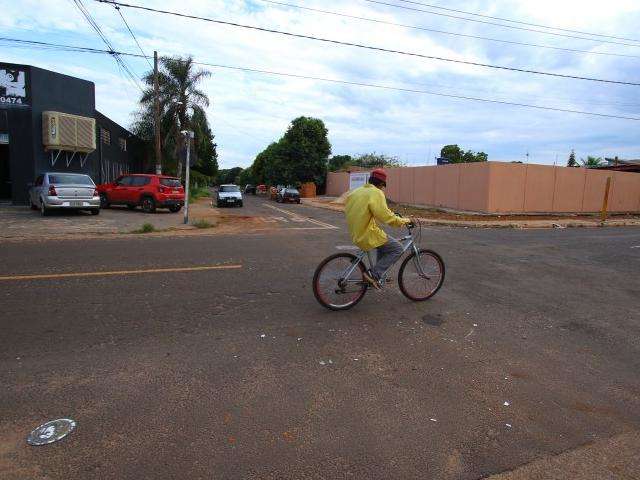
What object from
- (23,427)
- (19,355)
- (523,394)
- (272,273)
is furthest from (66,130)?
(523,394)

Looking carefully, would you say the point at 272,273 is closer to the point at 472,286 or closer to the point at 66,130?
the point at 472,286

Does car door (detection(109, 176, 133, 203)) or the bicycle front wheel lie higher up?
car door (detection(109, 176, 133, 203))

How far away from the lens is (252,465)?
2.54 metres

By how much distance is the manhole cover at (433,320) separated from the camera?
5043 mm

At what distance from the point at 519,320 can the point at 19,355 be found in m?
5.16

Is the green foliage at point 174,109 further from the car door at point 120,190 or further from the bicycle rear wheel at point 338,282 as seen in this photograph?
the bicycle rear wheel at point 338,282

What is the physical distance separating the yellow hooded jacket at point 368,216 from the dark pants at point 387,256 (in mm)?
143

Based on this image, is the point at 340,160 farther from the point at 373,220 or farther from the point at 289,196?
the point at 373,220

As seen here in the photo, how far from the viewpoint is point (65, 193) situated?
15391mm

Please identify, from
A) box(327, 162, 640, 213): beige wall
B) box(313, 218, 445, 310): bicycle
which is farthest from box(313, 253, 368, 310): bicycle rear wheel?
box(327, 162, 640, 213): beige wall

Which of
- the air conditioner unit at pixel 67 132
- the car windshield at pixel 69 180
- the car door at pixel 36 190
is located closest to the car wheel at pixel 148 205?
the car windshield at pixel 69 180

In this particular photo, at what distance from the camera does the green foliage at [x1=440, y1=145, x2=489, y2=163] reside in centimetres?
5834

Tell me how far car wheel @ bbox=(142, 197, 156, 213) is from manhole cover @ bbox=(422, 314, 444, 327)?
15.9 meters

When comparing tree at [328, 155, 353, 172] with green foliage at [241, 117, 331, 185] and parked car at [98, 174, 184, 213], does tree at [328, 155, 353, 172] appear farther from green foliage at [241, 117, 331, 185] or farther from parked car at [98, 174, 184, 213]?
parked car at [98, 174, 184, 213]
